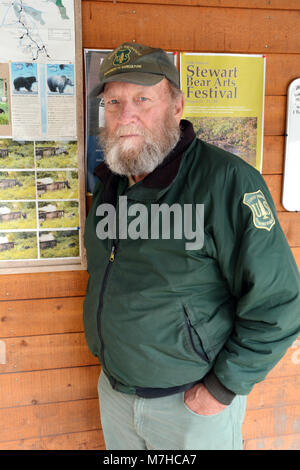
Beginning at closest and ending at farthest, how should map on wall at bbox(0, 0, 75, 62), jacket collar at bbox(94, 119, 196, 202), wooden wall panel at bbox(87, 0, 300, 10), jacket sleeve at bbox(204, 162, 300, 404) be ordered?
1. jacket sleeve at bbox(204, 162, 300, 404)
2. jacket collar at bbox(94, 119, 196, 202)
3. map on wall at bbox(0, 0, 75, 62)
4. wooden wall panel at bbox(87, 0, 300, 10)

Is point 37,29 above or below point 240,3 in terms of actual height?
below

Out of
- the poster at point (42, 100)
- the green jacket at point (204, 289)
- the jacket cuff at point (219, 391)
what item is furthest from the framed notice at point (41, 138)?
the jacket cuff at point (219, 391)

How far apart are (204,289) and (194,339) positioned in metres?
0.14

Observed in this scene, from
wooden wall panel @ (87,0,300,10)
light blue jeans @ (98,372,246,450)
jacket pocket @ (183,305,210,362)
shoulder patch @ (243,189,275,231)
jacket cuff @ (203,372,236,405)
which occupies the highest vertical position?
wooden wall panel @ (87,0,300,10)

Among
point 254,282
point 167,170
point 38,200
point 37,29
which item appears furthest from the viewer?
point 38,200

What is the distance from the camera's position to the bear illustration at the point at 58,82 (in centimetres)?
143

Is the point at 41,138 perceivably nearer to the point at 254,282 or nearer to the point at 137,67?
the point at 137,67

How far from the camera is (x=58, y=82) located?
1.43 metres

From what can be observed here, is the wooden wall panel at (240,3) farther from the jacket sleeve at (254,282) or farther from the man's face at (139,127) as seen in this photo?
the jacket sleeve at (254,282)

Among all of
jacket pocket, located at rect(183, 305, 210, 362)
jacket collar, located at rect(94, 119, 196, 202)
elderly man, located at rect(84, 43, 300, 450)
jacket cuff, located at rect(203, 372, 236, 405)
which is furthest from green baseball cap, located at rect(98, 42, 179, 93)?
jacket cuff, located at rect(203, 372, 236, 405)

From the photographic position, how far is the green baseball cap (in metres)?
1.14

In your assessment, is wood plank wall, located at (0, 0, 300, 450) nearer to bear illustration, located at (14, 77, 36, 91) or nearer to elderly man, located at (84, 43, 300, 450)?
bear illustration, located at (14, 77, 36, 91)

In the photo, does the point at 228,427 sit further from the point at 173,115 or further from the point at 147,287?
the point at 173,115

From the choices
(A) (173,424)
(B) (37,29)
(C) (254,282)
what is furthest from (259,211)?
(B) (37,29)
